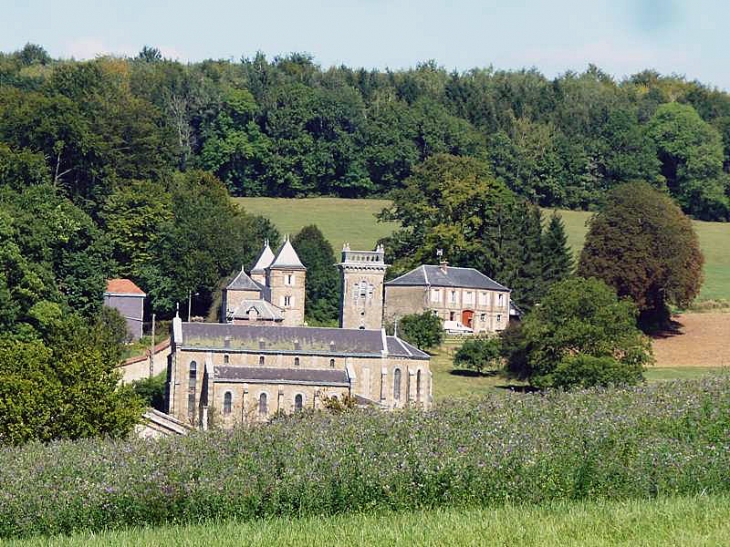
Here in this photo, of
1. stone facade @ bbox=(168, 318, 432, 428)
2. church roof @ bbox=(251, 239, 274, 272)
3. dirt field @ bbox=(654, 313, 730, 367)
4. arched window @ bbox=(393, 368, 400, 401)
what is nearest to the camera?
stone facade @ bbox=(168, 318, 432, 428)

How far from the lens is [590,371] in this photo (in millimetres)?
66625

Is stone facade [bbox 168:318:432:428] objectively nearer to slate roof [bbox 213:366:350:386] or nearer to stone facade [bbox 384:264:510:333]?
slate roof [bbox 213:366:350:386]

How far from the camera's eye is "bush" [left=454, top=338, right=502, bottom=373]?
77688 mm

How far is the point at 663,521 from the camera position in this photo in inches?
941

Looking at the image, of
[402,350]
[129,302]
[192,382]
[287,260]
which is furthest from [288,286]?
[192,382]

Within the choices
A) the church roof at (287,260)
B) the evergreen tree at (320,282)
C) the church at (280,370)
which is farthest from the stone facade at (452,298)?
the church at (280,370)

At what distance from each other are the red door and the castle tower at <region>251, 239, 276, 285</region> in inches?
485

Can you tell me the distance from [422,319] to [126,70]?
243 ft

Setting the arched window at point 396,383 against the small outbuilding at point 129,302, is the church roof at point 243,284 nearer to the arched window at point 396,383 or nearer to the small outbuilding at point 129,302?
the small outbuilding at point 129,302

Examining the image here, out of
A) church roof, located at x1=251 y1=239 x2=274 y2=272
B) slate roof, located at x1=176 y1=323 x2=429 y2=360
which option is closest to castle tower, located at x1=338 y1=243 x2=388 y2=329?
slate roof, located at x1=176 y1=323 x2=429 y2=360

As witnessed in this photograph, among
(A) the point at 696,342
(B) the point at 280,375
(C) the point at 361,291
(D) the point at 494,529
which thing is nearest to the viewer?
(D) the point at 494,529

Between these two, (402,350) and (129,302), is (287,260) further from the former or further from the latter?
(402,350)

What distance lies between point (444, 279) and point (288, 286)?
442 inches

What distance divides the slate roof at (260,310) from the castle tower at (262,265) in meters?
6.36
